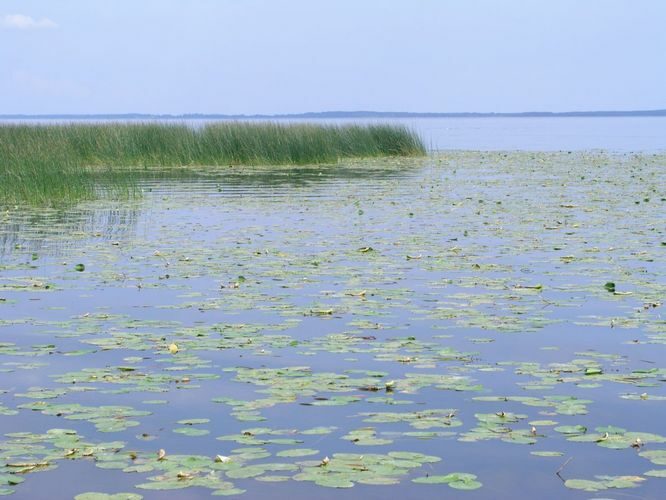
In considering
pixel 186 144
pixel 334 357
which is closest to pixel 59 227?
pixel 334 357

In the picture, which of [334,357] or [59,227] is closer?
[334,357]

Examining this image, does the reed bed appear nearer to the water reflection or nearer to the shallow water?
the water reflection

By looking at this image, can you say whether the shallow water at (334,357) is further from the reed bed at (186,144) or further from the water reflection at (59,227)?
the reed bed at (186,144)

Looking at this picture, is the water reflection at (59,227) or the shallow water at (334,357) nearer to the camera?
the shallow water at (334,357)

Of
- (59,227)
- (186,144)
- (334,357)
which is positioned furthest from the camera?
(186,144)

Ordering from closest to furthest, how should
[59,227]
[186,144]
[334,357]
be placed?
[334,357] < [59,227] < [186,144]

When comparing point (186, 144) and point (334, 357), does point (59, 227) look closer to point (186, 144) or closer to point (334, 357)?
point (334, 357)

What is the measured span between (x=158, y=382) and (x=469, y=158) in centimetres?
3431

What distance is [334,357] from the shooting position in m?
7.38

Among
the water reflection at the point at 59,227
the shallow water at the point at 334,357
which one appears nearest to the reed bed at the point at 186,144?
the water reflection at the point at 59,227

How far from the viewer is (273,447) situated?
5.30 m

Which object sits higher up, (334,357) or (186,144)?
(186,144)

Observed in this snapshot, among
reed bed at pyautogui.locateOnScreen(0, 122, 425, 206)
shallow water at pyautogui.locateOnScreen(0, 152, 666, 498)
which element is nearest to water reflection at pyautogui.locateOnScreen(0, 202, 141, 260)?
shallow water at pyautogui.locateOnScreen(0, 152, 666, 498)

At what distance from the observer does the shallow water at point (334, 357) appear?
16.4 ft
